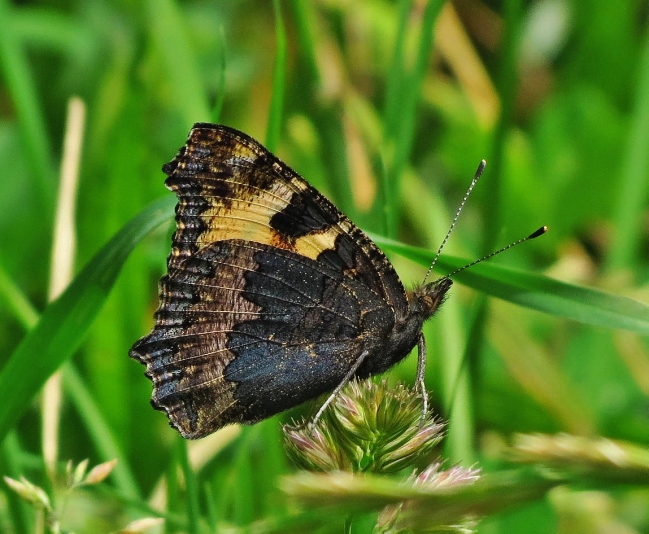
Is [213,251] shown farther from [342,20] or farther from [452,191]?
[452,191]

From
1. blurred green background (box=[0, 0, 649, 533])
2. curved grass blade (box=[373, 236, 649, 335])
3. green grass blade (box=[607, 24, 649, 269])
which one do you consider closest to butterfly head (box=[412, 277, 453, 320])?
blurred green background (box=[0, 0, 649, 533])

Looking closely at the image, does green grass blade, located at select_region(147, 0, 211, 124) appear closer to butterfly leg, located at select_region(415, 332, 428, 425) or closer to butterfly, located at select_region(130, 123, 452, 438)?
butterfly, located at select_region(130, 123, 452, 438)

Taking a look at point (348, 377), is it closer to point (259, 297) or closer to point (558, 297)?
point (259, 297)

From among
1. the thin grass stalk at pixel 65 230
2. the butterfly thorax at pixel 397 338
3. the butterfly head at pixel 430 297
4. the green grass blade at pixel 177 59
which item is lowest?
the butterfly thorax at pixel 397 338

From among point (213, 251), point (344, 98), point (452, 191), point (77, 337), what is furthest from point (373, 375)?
point (452, 191)

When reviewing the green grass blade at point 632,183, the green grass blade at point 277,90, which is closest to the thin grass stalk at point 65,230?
the green grass blade at point 277,90

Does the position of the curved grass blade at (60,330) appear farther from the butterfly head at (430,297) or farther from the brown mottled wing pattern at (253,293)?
the butterfly head at (430,297)
